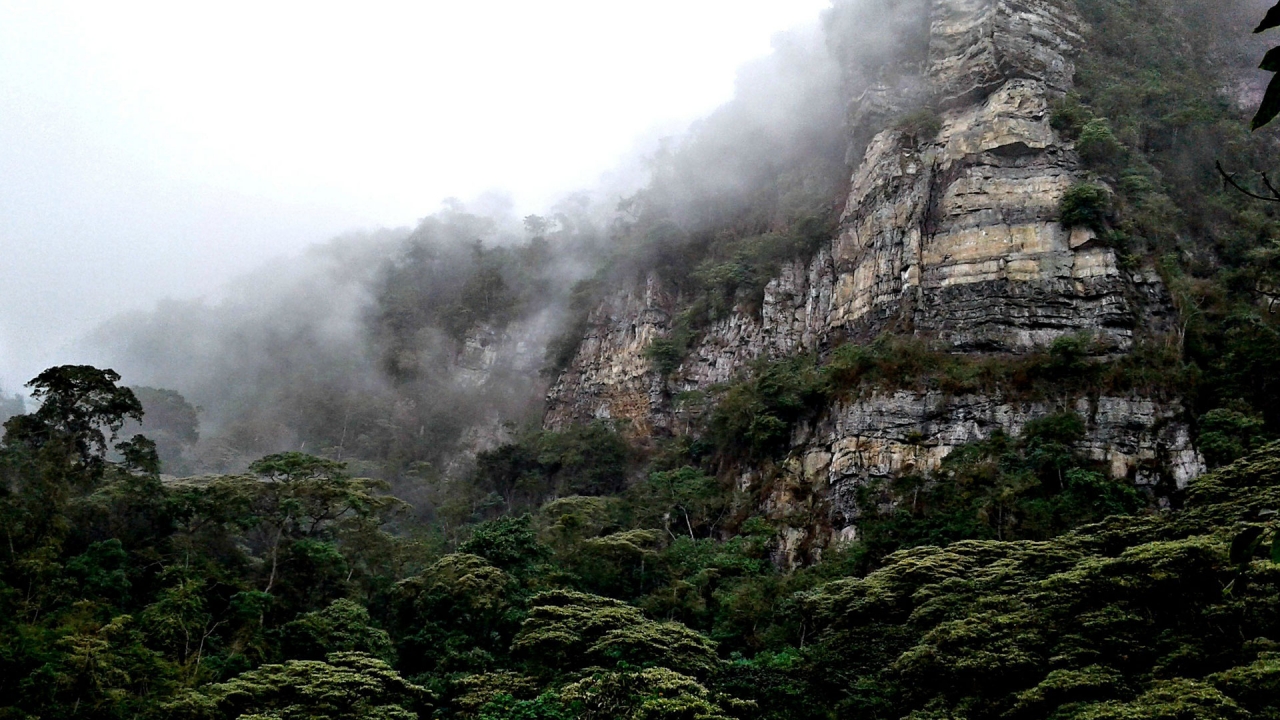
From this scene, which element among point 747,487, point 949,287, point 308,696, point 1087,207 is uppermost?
point 1087,207

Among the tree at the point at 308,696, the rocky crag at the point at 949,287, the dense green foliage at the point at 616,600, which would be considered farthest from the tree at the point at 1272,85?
the rocky crag at the point at 949,287

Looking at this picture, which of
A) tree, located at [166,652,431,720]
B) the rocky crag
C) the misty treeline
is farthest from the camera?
the misty treeline

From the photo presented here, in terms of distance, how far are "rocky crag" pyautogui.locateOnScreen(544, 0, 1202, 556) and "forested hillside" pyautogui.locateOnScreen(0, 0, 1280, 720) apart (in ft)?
0.92

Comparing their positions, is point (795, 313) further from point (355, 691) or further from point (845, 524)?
point (355, 691)

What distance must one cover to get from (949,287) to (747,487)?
37.4 ft

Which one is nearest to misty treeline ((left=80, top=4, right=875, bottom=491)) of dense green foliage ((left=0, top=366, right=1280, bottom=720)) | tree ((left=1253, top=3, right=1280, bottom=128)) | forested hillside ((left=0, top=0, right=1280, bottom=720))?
forested hillside ((left=0, top=0, right=1280, bottom=720))

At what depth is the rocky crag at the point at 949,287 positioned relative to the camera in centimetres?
3338

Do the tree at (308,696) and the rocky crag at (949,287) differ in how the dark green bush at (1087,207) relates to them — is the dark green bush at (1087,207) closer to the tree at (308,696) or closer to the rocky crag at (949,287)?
the rocky crag at (949,287)

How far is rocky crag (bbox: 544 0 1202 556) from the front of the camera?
3338 centimetres

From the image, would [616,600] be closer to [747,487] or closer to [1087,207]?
[747,487]

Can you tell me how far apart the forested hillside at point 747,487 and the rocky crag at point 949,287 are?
0.28m

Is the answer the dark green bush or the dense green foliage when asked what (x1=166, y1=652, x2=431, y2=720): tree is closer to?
the dense green foliage

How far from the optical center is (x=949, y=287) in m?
37.8

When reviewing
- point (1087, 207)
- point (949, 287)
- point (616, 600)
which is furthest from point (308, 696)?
point (1087, 207)
